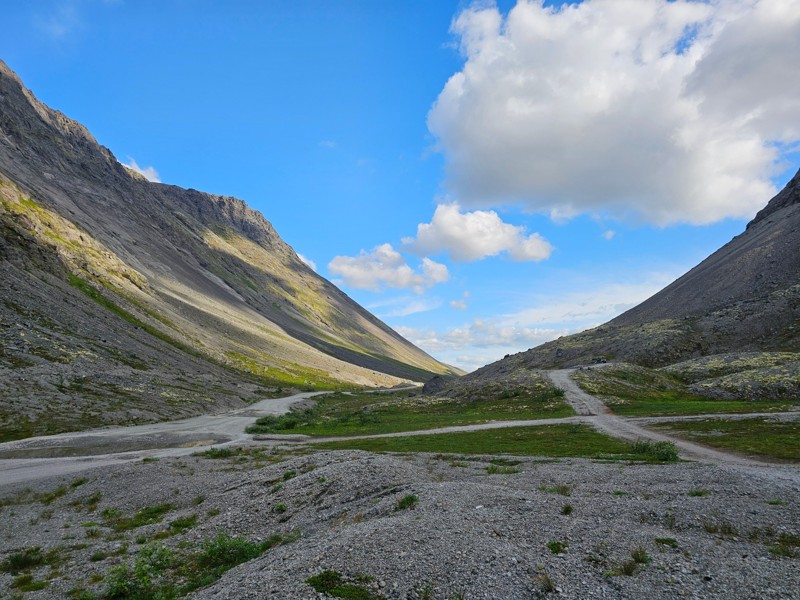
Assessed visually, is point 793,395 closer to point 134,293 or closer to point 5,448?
point 5,448

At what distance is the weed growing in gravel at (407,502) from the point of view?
21062 mm

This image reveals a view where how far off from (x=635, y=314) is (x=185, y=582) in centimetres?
18092

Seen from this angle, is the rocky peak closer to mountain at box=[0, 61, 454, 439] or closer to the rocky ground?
mountain at box=[0, 61, 454, 439]

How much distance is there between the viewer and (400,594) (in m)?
13.4

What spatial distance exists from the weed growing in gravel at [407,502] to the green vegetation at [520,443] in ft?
Result: 67.7

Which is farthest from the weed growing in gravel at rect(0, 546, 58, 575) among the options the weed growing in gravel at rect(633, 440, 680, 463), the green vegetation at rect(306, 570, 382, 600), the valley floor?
the weed growing in gravel at rect(633, 440, 680, 463)

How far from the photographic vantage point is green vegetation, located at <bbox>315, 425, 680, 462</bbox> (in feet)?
126

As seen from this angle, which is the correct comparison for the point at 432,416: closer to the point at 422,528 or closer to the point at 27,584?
the point at 422,528

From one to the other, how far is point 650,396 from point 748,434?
37649 millimetres

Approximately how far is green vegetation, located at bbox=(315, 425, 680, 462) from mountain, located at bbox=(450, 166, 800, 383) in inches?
2425

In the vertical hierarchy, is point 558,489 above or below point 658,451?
below

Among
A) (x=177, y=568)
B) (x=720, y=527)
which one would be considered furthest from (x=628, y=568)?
(x=177, y=568)

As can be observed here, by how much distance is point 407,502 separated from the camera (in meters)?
21.3

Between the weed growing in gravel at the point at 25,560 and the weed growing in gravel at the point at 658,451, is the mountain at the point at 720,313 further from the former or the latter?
the weed growing in gravel at the point at 25,560
